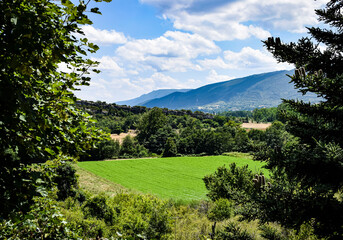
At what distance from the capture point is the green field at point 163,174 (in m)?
46.0

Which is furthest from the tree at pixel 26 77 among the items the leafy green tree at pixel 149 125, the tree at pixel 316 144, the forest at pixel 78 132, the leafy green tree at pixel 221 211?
the leafy green tree at pixel 149 125

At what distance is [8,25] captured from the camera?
8.87 feet

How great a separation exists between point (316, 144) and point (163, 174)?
186ft

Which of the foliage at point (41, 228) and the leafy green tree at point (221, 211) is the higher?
the foliage at point (41, 228)

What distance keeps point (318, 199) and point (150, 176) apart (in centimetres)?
5537

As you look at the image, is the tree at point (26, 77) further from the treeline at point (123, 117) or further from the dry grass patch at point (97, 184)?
the treeline at point (123, 117)

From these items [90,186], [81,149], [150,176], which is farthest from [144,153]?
[81,149]

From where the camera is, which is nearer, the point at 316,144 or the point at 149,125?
the point at 316,144

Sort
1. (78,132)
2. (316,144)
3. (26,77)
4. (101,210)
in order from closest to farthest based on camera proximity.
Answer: (26,77) → (316,144) → (78,132) → (101,210)

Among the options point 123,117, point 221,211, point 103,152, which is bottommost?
point 221,211

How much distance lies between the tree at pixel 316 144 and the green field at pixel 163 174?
37.0 meters

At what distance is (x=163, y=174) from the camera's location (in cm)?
5934

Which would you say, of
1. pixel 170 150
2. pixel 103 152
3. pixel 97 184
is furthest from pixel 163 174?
pixel 170 150

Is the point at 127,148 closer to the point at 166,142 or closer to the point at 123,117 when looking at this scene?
the point at 166,142
